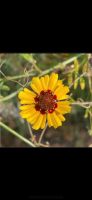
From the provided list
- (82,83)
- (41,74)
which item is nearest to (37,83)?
(41,74)

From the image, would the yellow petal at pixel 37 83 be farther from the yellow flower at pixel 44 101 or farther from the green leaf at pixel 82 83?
the green leaf at pixel 82 83

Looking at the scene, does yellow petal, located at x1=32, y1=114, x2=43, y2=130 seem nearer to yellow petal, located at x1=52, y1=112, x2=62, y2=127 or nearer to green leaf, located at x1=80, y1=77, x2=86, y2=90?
yellow petal, located at x1=52, y1=112, x2=62, y2=127

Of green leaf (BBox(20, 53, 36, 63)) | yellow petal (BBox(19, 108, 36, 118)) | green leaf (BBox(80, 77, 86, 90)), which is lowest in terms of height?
yellow petal (BBox(19, 108, 36, 118))

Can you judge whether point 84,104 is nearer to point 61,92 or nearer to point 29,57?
point 61,92

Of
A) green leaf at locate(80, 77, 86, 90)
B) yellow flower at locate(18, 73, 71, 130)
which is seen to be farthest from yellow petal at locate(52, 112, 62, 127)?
green leaf at locate(80, 77, 86, 90)

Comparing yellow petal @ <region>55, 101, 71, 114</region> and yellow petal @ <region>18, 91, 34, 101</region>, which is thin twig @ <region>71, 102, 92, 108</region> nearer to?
yellow petal @ <region>55, 101, 71, 114</region>

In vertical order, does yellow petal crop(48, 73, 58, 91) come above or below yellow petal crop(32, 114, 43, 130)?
above
